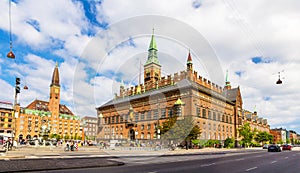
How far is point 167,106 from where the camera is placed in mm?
66250

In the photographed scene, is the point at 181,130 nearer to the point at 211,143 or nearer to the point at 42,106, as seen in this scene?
the point at 211,143

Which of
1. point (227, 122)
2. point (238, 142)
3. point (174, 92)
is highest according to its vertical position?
point (174, 92)

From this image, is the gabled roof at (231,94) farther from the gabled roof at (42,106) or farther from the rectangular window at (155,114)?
the gabled roof at (42,106)

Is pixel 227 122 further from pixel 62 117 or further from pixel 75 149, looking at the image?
pixel 62 117

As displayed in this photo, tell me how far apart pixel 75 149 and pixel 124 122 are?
42157 mm

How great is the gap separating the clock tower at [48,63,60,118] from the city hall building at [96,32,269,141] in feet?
185

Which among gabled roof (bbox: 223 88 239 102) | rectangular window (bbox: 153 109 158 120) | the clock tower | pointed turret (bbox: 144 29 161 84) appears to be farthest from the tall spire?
gabled roof (bbox: 223 88 239 102)

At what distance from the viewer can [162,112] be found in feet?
222

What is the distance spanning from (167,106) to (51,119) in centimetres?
9497

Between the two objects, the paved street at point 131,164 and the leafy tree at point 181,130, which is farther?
the leafy tree at point 181,130

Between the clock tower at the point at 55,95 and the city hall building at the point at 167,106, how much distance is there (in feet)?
185

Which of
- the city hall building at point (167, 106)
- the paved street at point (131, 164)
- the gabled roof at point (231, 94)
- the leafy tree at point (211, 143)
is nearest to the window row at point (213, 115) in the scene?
the city hall building at point (167, 106)

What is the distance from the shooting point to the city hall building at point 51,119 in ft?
417

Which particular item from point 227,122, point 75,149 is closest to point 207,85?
point 227,122
